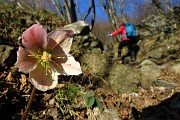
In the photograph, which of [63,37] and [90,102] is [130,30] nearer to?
[90,102]

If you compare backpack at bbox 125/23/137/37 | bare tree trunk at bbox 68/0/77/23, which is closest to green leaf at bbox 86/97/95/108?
bare tree trunk at bbox 68/0/77/23

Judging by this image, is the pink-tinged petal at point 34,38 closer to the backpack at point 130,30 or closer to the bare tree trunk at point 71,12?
the bare tree trunk at point 71,12

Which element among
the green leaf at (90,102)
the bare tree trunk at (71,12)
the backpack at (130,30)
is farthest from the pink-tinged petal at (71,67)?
the backpack at (130,30)

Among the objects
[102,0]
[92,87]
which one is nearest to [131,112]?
[92,87]

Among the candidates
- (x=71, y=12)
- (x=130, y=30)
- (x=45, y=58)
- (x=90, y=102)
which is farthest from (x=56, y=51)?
(x=130, y=30)

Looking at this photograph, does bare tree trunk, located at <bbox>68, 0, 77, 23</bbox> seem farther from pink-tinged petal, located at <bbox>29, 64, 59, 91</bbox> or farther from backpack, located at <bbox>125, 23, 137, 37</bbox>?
pink-tinged petal, located at <bbox>29, 64, 59, 91</bbox>

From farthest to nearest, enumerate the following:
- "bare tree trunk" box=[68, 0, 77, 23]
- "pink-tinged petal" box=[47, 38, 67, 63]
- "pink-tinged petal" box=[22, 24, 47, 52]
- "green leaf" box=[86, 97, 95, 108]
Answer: "bare tree trunk" box=[68, 0, 77, 23], "green leaf" box=[86, 97, 95, 108], "pink-tinged petal" box=[47, 38, 67, 63], "pink-tinged petal" box=[22, 24, 47, 52]
